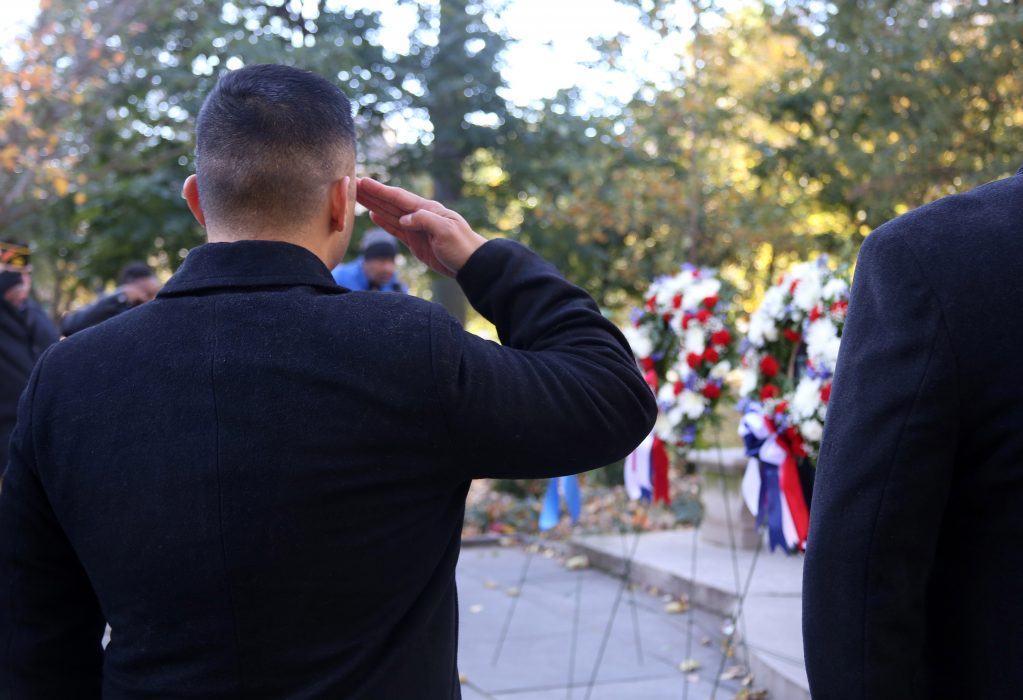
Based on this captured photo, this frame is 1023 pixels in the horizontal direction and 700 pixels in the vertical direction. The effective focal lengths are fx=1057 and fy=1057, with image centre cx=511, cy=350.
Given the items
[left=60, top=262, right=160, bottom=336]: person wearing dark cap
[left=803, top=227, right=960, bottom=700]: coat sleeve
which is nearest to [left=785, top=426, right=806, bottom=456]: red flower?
[left=803, top=227, right=960, bottom=700]: coat sleeve

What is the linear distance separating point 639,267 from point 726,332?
8.62 metres

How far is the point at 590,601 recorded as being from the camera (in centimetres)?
730

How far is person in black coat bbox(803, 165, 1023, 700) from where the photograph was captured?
1.35 m

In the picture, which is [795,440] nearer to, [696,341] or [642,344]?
[696,341]

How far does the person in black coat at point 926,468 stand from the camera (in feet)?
4.44

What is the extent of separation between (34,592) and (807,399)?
10.4ft

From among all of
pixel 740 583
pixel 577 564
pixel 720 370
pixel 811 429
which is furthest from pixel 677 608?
pixel 811 429

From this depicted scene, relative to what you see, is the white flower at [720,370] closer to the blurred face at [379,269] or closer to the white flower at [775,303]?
the white flower at [775,303]

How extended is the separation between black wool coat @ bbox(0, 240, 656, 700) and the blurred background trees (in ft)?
28.0

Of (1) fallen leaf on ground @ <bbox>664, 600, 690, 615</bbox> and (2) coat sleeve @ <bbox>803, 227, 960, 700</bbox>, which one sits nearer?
(2) coat sleeve @ <bbox>803, 227, 960, 700</bbox>

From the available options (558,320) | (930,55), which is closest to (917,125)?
(930,55)

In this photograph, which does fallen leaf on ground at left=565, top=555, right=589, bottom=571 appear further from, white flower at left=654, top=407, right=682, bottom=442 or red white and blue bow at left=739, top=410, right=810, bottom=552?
red white and blue bow at left=739, top=410, right=810, bottom=552

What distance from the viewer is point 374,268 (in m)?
7.02

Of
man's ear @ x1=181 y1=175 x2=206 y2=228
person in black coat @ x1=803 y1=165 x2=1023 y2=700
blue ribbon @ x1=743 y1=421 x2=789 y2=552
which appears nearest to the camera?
person in black coat @ x1=803 y1=165 x2=1023 y2=700
